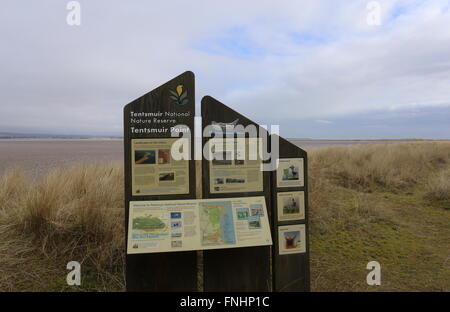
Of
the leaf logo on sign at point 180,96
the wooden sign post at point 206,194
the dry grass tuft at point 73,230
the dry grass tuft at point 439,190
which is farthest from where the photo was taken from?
the dry grass tuft at point 439,190

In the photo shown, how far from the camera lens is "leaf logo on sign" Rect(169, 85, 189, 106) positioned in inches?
124

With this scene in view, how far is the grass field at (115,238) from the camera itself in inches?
138

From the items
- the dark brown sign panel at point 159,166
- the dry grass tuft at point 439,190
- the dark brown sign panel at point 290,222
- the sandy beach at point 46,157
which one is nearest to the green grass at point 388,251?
the dark brown sign panel at point 290,222

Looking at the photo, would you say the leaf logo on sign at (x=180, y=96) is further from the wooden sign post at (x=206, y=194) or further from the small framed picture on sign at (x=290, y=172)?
the small framed picture on sign at (x=290, y=172)

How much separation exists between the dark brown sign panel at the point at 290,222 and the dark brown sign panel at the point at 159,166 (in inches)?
38.9

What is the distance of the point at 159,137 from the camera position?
3.12 m

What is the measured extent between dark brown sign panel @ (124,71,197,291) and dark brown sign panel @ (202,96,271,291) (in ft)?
0.56

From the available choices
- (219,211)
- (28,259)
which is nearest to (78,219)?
(28,259)

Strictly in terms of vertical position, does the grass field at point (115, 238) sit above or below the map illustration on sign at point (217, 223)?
below

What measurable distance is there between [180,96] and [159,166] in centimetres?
82

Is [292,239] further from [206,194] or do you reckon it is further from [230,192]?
[206,194]

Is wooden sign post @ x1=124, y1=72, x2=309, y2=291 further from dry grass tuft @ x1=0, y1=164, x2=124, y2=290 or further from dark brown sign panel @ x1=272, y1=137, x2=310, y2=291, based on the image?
dry grass tuft @ x1=0, y1=164, x2=124, y2=290
